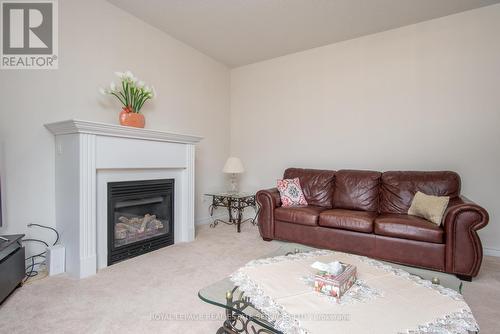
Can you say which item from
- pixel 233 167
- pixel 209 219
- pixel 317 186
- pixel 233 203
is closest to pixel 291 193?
pixel 317 186

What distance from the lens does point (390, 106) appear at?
3271mm

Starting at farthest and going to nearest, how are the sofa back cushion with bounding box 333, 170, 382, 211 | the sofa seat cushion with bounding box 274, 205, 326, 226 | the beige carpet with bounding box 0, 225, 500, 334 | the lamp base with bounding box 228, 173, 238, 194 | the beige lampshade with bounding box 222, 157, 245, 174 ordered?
the lamp base with bounding box 228, 173, 238, 194 → the beige lampshade with bounding box 222, 157, 245, 174 → the sofa back cushion with bounding box 333, 170, 382, 211 → the sofa seat cushion with bounding box 274, 205, 326, 226 → the beige carpet with bounding box 0, 225, 500, 334

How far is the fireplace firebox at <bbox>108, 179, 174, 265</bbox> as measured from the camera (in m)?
2.48

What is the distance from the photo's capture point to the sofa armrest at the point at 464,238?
2080mm

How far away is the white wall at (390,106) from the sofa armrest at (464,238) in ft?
3.23

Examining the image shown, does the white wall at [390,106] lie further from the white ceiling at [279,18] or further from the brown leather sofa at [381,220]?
the brown leather sofa at [381,220]

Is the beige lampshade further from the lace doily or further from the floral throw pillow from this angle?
the lace doily

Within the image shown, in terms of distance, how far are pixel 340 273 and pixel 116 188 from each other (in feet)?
7.12

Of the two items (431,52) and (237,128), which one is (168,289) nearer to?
(237,128)

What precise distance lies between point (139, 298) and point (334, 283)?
1402 mm

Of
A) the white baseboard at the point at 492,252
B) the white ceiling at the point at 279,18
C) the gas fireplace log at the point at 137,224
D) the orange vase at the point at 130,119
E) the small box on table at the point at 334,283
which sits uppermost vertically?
the white ceiling at the point at 279,18

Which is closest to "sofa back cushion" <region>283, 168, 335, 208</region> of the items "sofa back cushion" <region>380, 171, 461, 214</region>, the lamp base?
"sofa back cushion" <region>380, 171, 461, 214</region>

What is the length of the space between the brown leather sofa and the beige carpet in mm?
Answer: 341

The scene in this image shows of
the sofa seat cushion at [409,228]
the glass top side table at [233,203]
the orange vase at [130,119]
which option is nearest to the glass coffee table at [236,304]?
the sofa seat cushion at [409,228]
